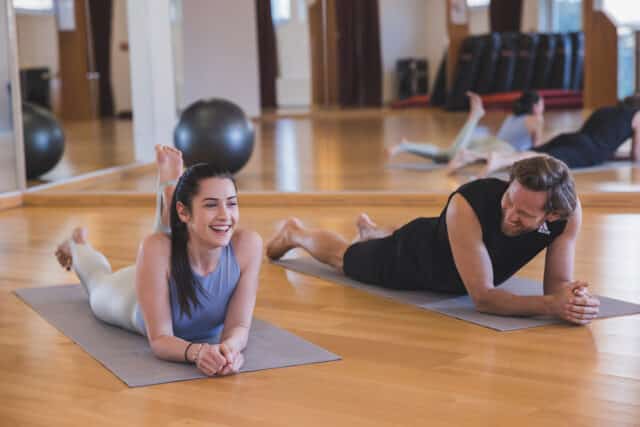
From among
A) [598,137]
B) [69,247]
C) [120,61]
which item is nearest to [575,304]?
[69,247]

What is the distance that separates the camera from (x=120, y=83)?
1194 cm

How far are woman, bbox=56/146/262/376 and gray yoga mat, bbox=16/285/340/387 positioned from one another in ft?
0.14

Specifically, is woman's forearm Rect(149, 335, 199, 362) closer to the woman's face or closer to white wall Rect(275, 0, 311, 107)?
the woman's face

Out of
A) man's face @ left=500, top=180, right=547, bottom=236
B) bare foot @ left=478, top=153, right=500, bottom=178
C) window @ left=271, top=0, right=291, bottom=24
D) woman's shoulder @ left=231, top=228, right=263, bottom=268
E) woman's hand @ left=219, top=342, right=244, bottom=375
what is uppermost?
window @ left=271, top=0, right=291, bottom=24

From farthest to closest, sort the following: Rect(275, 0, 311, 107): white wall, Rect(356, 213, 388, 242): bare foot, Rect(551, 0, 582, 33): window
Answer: Rect(551, 0, 582, 33): window, Rect(275, 0, 311, 107): white wall, Rect(356, 213, 388, 242): bare foot

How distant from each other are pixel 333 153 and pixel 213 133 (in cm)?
179

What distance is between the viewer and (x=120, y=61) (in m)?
11.8

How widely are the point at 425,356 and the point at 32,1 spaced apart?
796cm

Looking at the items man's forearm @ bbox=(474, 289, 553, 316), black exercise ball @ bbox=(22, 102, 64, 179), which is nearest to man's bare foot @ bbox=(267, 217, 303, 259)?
man's forearm @ bbox=(474, 289, 553, 316)

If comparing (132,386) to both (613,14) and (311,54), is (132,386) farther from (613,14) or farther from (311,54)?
(613,14)

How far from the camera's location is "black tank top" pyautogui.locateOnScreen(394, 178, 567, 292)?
8.67 feet

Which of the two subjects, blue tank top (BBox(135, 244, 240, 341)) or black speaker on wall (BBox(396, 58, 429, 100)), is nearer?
blue tank top (BBox(135, 244, 240, 341))

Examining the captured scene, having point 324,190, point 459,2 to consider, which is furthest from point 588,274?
point 459,2

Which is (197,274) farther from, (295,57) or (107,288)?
(295,57)
